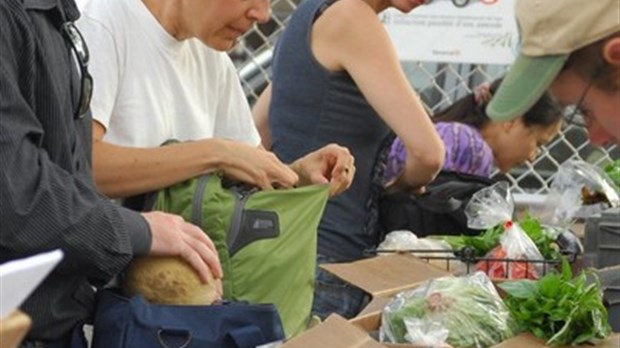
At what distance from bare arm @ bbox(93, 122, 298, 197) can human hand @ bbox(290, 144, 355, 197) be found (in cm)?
27

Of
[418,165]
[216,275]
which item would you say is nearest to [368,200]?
[418,165]

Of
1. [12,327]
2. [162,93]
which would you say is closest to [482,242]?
[162,93]

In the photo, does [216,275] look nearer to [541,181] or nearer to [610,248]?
[610,248]

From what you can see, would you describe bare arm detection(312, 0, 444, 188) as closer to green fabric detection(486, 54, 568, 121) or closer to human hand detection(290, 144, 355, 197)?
human hand detection(290, 144, 355, 197)

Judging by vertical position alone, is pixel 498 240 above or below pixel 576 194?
above

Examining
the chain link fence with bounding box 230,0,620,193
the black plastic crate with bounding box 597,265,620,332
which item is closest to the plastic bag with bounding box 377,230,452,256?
the black plastic crate with bounding box 597,265,620,332

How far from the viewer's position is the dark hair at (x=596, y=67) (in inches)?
78.8

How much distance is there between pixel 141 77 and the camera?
2811 millimetres

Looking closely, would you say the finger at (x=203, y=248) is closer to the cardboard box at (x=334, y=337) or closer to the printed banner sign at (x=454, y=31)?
the cardboard box at (x=334, y=337)

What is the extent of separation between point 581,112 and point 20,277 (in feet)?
2.88

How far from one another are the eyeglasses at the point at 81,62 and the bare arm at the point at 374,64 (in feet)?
3.13

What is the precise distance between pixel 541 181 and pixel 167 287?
271 centimetres

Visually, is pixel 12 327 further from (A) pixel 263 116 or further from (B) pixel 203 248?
(A) pixel 263 116

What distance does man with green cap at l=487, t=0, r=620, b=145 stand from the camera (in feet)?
6.59
